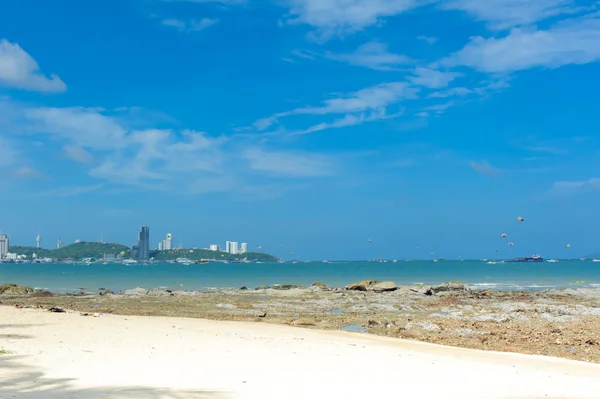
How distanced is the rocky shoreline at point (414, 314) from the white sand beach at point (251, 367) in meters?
2.69

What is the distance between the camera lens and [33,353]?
40.5 ft

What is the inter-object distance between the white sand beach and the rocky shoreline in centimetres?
269

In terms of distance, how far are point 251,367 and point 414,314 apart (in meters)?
17.2

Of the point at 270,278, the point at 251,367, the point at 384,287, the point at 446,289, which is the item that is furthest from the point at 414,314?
the point at 270,278

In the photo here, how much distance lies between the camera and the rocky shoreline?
59.5 feet

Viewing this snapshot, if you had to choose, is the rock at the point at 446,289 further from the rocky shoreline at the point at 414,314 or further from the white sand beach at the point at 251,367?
the white sand beach at the point at 251,367

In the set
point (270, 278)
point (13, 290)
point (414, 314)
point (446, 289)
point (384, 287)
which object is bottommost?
point (270, 278)

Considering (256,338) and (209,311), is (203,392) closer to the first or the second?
(256,338)

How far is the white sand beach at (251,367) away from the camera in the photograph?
9695mm

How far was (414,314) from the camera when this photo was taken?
27.5 meters

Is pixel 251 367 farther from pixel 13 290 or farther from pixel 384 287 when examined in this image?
pixel 13 290

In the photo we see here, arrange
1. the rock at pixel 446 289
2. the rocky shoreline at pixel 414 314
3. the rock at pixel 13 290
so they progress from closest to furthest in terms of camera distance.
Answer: the rocky shoreline at pixel 414 314
the rock at pixel 13 290
the rock at pixel 446 289

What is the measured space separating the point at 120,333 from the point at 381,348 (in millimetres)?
7729

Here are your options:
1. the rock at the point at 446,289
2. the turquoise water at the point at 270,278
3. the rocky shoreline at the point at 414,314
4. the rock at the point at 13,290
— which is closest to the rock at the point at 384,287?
the rocky shoreline at the point at 414,314
